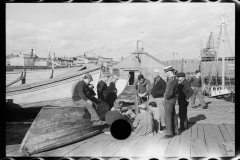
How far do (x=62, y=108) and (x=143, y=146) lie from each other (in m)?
1.36

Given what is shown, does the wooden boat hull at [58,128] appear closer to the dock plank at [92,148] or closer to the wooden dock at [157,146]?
the wooden dock at [157,146]

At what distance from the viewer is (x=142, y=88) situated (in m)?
3.60

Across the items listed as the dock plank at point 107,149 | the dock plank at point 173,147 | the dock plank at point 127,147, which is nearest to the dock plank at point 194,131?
the dock plank at point 173,147

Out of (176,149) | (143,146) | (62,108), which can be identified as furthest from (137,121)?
(62,108)

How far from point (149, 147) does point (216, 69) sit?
186 centimetres

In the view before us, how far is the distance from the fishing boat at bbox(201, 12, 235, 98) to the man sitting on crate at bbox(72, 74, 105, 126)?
199 cm

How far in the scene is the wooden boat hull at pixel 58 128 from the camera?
2.94 metres

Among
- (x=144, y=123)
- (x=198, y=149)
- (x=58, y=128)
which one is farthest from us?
(x=144, y=123)

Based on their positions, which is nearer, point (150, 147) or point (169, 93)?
point (150, 147)

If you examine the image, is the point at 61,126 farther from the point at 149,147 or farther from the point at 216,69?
the point at 216,69

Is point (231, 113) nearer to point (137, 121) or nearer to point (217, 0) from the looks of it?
point (137, 121)

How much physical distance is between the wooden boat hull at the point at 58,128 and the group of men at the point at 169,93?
2.37 ft

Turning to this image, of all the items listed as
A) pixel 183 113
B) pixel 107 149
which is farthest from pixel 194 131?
pixel 107 149

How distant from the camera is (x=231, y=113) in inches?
161
